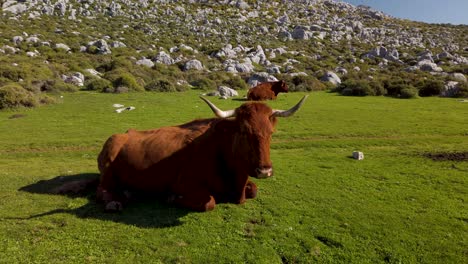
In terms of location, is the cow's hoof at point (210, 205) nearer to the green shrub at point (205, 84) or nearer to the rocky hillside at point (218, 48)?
the rocky hillside at point (218, 48)

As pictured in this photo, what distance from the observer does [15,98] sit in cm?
2636

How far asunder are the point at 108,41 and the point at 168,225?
68.3 meters

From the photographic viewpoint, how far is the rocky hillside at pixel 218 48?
3953cm

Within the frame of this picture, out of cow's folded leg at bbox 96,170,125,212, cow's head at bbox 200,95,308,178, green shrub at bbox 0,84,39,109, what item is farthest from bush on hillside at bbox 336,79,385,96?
cow's folded leg at bbox 96,170,125,212

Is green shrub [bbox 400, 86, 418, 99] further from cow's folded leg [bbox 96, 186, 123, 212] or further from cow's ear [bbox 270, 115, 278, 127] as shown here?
cow's folded leg [bbox 96, 186, 123, 212]

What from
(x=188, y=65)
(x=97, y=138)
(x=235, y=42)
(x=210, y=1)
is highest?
(x=210, y=1)

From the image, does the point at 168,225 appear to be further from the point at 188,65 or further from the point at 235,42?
the point at 235,42

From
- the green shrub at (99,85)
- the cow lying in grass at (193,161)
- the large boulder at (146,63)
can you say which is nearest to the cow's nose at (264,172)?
the cow lying in grass at (193,161)

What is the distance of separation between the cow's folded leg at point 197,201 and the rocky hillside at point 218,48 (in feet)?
77.1

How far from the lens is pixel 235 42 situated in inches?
3329

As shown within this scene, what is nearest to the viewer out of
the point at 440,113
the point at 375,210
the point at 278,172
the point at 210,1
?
the point at 375,210

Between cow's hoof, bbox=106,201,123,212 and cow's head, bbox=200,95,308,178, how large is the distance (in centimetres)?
301

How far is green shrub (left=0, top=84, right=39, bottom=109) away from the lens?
84.7 feet

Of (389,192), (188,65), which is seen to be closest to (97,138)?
(389,192)
